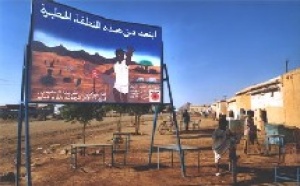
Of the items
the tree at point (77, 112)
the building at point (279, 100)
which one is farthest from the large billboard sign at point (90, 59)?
the building at point (279, 100)

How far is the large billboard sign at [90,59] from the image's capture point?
9523 mm

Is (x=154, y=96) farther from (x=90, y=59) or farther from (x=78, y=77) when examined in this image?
(x=78, y=77)

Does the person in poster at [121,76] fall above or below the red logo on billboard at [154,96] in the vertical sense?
above

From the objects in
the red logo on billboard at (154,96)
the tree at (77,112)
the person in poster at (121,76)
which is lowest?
the tree at (77,112)

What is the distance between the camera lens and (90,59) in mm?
10914

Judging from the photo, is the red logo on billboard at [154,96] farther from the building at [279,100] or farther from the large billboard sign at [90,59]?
the building at [279,100]

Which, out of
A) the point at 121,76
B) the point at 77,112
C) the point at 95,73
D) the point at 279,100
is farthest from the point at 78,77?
the point at 279,100

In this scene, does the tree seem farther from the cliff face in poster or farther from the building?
the building

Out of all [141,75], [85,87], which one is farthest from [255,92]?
[85,87]

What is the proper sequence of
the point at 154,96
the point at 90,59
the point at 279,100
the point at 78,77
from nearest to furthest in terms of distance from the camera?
the point at 78,77, the point at 90,59, the point at 154,96, the point at 279,100

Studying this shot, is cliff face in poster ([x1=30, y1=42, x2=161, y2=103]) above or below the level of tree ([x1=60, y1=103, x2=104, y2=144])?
above

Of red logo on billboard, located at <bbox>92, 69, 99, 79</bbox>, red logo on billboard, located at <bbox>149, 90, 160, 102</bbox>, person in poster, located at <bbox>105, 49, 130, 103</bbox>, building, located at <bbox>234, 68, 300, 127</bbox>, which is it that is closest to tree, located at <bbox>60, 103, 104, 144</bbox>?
red logo on billboard, located at <bbox>149, 90, 160, 102</bbox>

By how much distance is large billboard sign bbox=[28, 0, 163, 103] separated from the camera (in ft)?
31.2

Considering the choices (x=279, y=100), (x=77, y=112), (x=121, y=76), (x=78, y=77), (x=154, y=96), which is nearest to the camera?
(x=78, y=77)
